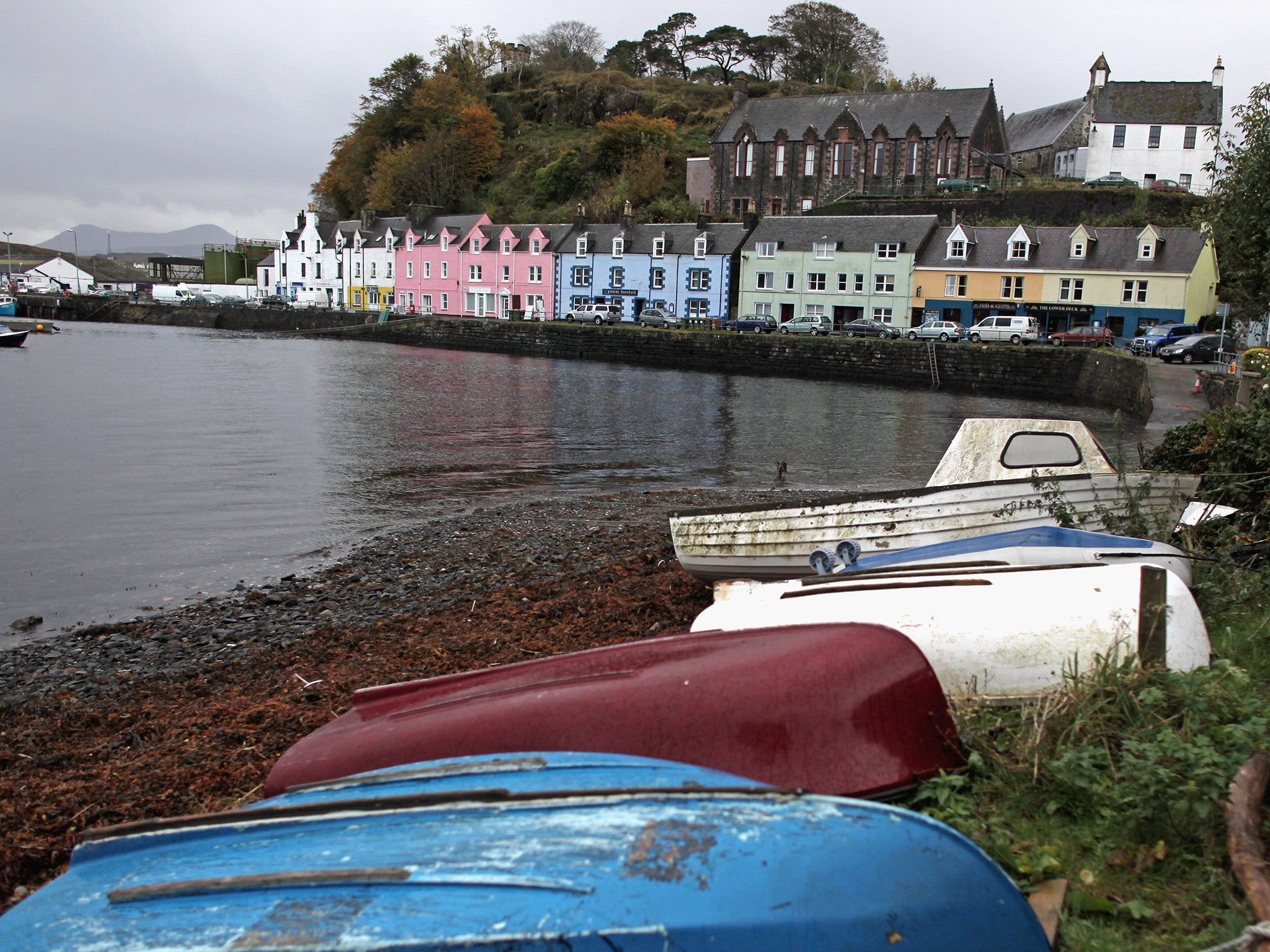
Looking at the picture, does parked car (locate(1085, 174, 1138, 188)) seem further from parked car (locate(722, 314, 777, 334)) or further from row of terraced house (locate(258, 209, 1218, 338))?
parked car (locate(722, 314, 777, 334))

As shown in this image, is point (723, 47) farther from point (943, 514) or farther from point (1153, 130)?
point (943, 514)

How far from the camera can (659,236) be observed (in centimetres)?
6328

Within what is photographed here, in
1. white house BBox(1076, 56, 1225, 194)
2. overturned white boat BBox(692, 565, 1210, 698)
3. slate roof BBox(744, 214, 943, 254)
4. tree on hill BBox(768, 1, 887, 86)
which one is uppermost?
tree on hill BBox(768, 1, 887, 86)

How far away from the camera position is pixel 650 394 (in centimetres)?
3759

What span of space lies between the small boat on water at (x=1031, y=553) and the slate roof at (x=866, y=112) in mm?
65975

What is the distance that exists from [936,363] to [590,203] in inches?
1738

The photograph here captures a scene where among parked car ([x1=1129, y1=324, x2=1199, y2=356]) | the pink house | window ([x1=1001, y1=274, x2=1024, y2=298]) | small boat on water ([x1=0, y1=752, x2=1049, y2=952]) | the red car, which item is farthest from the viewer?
the pink house

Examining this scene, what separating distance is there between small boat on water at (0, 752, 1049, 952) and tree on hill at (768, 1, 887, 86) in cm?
10761

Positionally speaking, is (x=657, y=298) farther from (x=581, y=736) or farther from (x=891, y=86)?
(x=581, y=736)

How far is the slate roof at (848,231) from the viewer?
184ft

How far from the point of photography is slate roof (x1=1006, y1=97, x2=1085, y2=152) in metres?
71.4

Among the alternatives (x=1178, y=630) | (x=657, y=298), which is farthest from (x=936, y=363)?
(x=1178, y=630)

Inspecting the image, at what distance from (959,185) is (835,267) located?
14.3m

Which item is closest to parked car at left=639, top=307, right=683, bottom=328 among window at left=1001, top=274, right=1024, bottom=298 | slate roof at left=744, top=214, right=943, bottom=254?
slate roof at left=744, top=214, right=943, bottom=254
